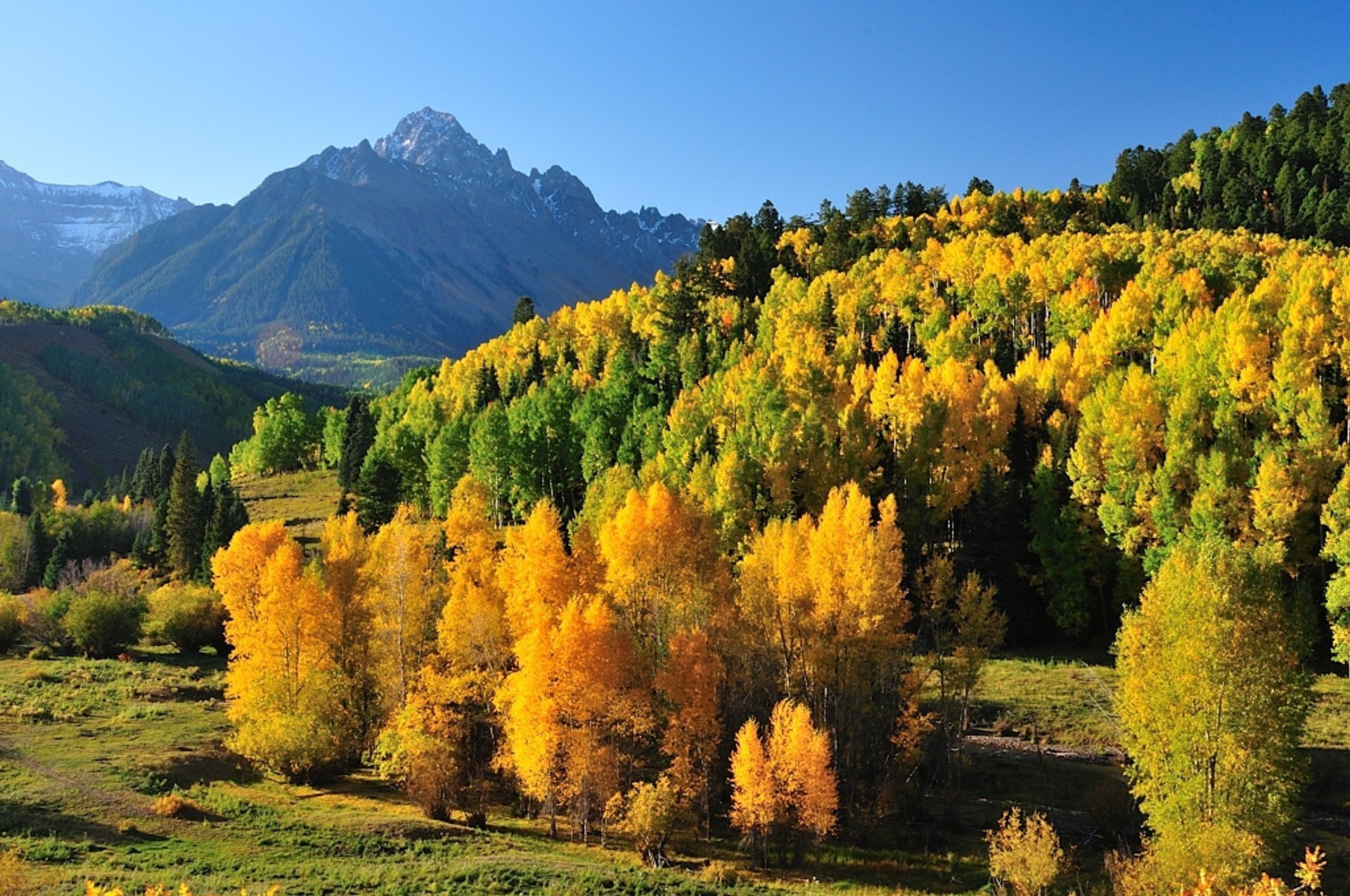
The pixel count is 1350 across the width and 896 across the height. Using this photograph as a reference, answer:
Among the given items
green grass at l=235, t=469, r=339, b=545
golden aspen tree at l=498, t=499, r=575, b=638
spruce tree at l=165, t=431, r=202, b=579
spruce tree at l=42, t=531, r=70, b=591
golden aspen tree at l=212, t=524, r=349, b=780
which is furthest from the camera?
green grass at l=235, t=469, r=339, b=545

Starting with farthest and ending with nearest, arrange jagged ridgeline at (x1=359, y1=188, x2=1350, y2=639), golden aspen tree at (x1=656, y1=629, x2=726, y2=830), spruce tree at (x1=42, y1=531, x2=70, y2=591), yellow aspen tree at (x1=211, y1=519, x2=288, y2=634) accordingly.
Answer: spruce tree at (x1=42, y1=531, x2=70, y2=591), jagged ridgeline at (x1=359, y1=188, x2=1350, y2=639), yellow aspen tree at (x1=211, y1=519, x2=288, y2=634), golden aspen tree at (x1=656, y1=629, x2=726, y2=830)

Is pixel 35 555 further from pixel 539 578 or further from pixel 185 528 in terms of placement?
pixel 539 578

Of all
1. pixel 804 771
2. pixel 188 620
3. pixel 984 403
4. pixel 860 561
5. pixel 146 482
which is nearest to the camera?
pixel 804 771

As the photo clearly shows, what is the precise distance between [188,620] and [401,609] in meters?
41.2

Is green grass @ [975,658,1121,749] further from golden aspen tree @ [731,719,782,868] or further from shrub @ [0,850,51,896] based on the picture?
shrub @ [0,850,51,896]

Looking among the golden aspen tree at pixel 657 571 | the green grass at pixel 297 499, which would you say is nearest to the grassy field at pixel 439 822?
the golden aspen tree at pixel 657 571

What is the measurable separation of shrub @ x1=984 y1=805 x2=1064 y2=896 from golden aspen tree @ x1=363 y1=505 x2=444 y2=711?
28.3 metres

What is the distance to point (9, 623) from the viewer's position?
7244cm

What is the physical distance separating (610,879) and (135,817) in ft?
65.7

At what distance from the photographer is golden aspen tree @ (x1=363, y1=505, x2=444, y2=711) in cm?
4378

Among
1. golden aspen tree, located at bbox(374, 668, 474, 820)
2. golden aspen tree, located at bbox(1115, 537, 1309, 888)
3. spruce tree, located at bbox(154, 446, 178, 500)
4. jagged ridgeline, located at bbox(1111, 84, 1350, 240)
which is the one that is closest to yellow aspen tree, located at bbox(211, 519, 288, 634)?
golden aspen tree, located at bbox(374, 668, 474, 820)

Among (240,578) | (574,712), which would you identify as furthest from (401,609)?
(574,712)

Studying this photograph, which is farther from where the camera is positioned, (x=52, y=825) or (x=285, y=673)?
(x=285, y=673)

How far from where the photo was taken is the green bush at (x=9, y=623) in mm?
72000
